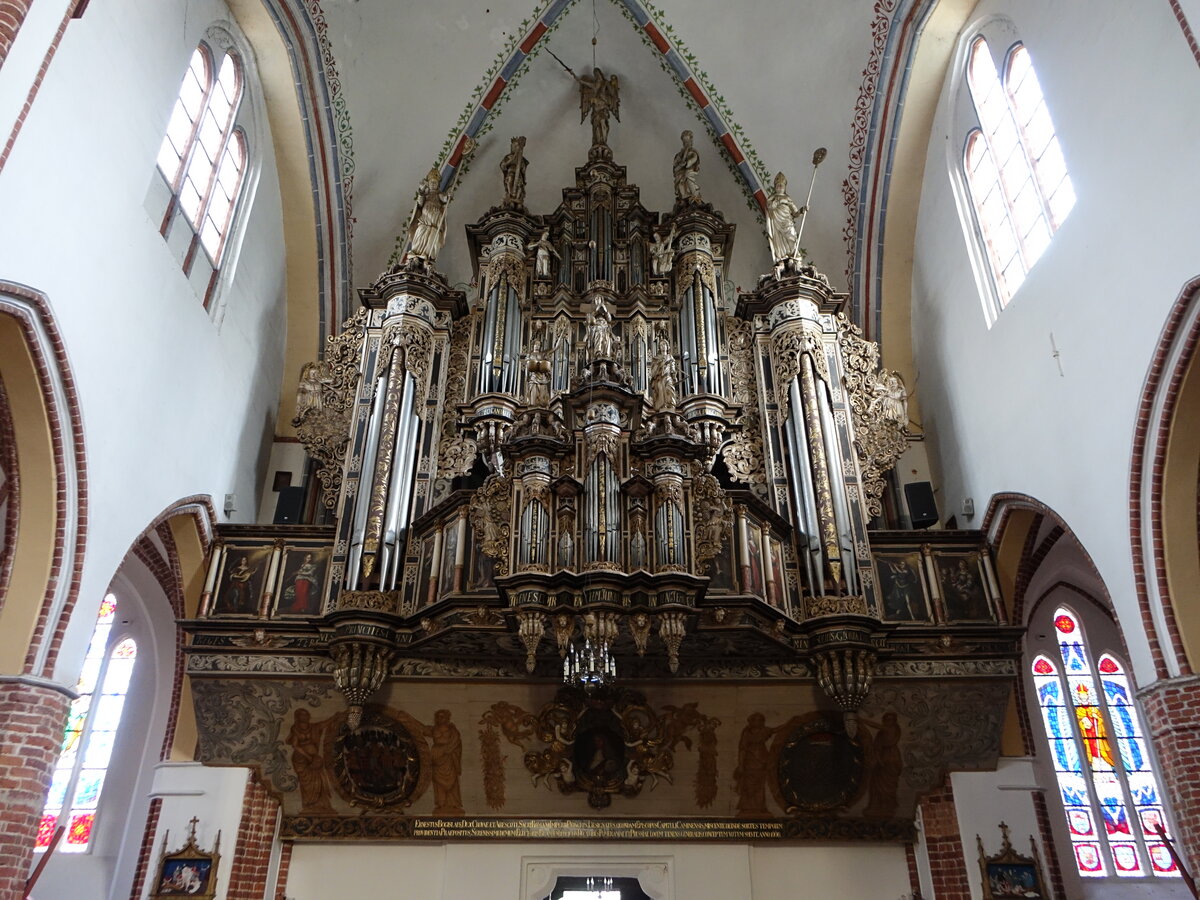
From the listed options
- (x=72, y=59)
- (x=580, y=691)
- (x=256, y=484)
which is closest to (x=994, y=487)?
(x=580, y=691)

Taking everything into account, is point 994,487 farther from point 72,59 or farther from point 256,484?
point 72,59

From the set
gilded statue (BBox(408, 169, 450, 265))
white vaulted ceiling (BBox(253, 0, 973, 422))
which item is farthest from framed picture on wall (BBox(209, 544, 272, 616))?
gilded statue (BBox(408, 169, 450, 265))

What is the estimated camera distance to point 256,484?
1284 centimetres

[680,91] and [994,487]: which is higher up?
[680,91]

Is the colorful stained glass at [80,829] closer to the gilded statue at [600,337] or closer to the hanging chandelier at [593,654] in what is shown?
the hanging chandelier at [593,654]

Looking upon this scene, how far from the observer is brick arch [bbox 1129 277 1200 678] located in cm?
775

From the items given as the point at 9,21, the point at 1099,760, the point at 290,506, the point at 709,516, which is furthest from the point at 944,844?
the point at 9,21

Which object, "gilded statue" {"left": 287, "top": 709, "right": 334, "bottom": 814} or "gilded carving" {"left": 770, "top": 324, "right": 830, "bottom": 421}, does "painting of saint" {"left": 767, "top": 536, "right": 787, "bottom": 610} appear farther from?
"gilded statue" {"left": 287, "top": 709, "right": 334, "bottom": 814}

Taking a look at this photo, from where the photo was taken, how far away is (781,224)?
13320mm

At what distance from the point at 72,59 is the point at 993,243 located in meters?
10.3

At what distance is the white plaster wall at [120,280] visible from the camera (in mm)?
7562

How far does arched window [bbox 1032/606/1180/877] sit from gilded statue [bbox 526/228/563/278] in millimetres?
8880

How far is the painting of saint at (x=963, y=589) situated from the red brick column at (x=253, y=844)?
7.98 metres

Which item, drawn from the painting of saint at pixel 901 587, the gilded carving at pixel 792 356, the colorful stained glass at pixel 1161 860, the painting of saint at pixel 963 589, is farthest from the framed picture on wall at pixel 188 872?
the colorful stained glass at pixel 1161 860
